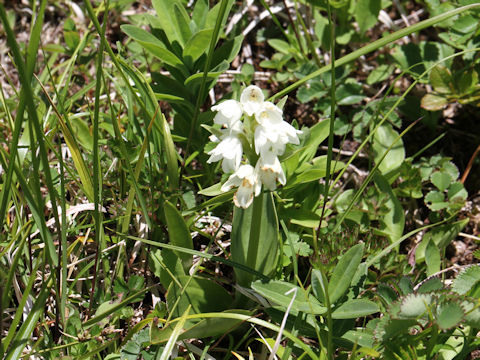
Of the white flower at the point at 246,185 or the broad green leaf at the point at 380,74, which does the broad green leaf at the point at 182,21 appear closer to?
the white flower at the point at 246,185

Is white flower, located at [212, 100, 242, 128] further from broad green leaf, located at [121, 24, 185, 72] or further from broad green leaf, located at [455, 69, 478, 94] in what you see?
broad green leaf, located at [455, 69, 478, 94]

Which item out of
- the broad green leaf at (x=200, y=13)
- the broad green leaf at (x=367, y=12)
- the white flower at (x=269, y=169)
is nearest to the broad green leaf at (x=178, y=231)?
the white flower at (x=269, y=169)

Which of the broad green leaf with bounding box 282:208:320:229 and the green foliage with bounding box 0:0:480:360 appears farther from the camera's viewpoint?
the broad green leaf with bounding box 282:208:320:229

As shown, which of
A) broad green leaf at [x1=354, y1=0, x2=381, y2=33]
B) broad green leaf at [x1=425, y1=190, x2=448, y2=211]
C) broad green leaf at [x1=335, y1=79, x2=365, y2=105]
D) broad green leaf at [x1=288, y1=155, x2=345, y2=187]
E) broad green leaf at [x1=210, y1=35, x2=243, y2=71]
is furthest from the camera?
broad green leaf at [x1=354, y1=0, x2=381, y2=33]

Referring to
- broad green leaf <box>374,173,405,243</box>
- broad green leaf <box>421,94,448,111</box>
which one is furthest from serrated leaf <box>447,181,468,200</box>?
broad green leaf <box>421,94,448,111</box>

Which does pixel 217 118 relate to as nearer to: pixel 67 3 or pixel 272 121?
pixel 272 121

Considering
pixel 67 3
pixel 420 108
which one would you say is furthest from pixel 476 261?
pixel 67 3

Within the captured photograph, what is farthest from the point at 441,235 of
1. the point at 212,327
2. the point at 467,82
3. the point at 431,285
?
the point at 212,327
